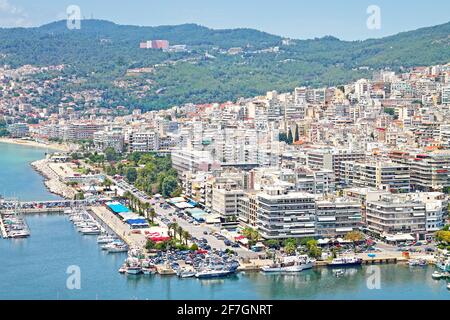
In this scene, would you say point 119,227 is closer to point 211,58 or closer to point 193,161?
point 193,161

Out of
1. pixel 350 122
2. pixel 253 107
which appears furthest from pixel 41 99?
pixel 350 122

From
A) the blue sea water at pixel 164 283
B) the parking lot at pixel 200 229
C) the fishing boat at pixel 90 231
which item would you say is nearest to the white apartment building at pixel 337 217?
the parking lot at pixel 200 229

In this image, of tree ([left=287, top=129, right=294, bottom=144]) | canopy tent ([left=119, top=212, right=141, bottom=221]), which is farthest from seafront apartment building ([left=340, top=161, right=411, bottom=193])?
tree ([left=287, top=129, right=294, bottom=144])

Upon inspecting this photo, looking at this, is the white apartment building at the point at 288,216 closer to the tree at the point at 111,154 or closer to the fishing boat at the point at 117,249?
the fishing boat at the point at 117,249

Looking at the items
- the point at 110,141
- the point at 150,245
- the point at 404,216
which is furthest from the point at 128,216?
the point at 110,141
